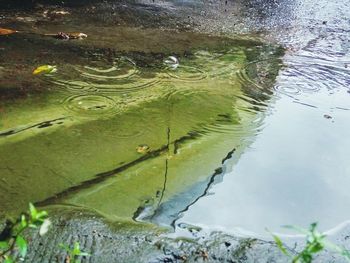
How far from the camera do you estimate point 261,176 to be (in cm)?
221

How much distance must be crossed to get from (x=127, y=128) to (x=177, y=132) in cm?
28

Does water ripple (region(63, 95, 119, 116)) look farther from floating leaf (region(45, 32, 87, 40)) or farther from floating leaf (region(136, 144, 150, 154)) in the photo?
floating leaf (region(45, 32, 87, 40))

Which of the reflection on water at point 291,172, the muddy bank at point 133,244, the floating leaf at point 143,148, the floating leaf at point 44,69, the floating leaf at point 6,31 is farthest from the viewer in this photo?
the floating leaf at point 6,31

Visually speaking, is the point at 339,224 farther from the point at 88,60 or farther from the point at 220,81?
the point at 88,60

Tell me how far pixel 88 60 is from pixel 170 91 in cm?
77

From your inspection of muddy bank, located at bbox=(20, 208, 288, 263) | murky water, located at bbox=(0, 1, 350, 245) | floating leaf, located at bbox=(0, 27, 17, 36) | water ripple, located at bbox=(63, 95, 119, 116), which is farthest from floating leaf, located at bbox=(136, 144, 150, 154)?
floating leaf, located at bbox=(0, 27, 17, 36)

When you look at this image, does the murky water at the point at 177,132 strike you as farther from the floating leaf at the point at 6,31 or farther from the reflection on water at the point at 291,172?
the floating leaf at the point at 6,31

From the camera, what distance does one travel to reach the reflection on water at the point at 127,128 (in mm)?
1985

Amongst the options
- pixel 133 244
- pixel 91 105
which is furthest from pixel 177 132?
pixel 133 244

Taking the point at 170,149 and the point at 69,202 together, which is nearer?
the point at 69,202

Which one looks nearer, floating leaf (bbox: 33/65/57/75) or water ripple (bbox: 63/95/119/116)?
water ripple (bbox: 63/95/119/116)

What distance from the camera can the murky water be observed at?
1976mm

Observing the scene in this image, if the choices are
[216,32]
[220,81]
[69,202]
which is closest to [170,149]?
[69,202]

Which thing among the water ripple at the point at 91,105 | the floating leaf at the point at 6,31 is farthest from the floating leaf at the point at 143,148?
the floating leaf at the point at 6,31
